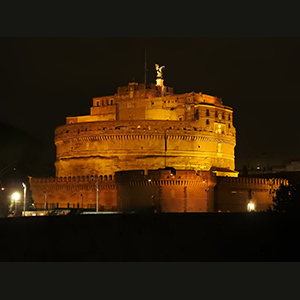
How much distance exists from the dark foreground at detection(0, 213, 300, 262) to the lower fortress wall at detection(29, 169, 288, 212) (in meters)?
9.04

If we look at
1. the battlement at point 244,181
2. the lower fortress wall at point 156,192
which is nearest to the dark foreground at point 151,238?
the lower fortress wall at point 156,192

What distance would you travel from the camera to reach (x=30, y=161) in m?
62.4

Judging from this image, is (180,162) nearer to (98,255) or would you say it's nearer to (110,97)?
(110,97)

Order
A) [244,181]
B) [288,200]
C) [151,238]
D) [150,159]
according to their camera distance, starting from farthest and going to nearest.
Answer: [150,159]
[244,181]
[288,200]
[151,238]

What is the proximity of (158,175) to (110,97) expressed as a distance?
14758 mm

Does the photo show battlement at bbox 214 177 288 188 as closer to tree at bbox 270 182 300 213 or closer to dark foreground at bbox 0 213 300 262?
tree at bbox 270 182 300 213

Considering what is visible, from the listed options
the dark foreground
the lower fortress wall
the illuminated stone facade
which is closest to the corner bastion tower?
the illuminated stone facade

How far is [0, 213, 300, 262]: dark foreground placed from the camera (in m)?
33.8

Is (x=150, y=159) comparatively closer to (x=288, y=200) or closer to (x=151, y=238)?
(x=288, y=200)

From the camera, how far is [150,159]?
54.0m

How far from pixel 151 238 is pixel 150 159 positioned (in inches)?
742

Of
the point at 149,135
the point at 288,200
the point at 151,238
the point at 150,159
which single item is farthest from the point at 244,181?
the point at 151,238

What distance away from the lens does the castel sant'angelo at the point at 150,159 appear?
1850 inches

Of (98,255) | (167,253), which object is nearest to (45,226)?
(98,255)
